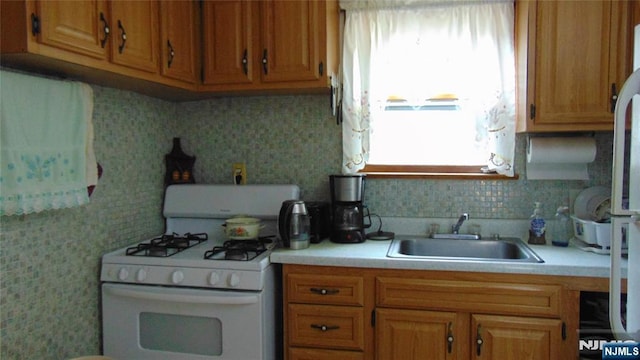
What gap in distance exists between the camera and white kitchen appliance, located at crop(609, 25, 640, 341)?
134 cm

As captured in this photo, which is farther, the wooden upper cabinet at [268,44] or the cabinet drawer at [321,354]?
the wooden upper cabinet at [268,44]

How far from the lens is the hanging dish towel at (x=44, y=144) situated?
1.56 metres

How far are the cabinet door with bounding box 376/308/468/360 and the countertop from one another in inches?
8.4

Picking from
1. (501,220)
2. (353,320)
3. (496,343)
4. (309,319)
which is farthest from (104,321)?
(501,220)

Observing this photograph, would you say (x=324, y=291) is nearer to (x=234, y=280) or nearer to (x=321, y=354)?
(x=321, y=354)

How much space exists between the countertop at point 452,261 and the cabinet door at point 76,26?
44.7 inches

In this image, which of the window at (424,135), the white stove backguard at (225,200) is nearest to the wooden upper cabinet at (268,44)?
the window at (424,135)

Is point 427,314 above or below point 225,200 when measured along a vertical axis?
below

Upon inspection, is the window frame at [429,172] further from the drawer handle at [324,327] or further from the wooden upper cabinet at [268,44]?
the drawer handle at [324,327]

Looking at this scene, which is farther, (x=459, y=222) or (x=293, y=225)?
(x=459, y=222)

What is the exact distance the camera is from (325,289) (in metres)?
2.00

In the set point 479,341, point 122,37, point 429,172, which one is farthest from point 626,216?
point 122,37

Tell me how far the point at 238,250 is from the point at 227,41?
1.10 meters

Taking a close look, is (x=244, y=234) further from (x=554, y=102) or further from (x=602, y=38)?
(x=602, y=38)
